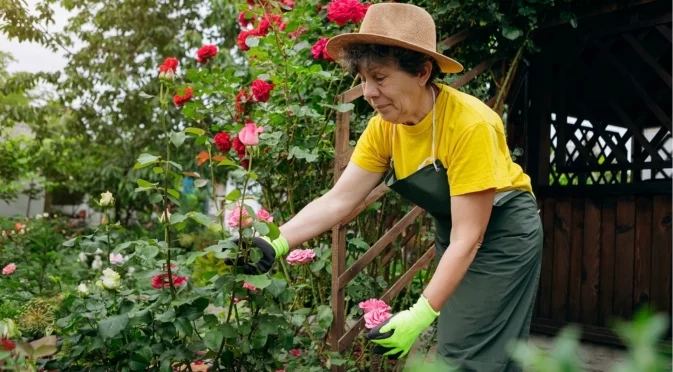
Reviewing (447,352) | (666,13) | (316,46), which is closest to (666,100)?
(666,13)

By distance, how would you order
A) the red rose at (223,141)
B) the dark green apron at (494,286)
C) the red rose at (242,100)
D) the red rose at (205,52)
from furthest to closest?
1. the red rose at (205,52)
2. the red rose at (242,100)
3. the red rose at (223,141)
4. the dark green apron at (494,286)

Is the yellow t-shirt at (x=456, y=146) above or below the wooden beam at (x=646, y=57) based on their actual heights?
below

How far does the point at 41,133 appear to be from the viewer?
745 centimetres

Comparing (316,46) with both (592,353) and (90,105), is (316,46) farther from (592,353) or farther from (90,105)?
(90,105)

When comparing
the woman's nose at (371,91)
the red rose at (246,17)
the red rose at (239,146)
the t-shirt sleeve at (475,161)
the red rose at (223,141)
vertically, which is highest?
the red rose at (246,17)

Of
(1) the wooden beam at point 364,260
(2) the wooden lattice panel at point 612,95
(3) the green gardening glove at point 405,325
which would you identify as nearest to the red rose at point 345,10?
(1) the wooden beam at point 364,260

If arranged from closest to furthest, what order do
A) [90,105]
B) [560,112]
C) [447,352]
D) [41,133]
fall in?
[447,352], [560,112], [41,133], [90,105]

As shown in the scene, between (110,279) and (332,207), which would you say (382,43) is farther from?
(110,279)

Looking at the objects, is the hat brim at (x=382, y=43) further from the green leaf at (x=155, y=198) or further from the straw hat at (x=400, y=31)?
the green leaf at (x=155, y=198)

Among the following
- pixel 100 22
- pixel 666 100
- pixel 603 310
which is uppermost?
pixel 100 22

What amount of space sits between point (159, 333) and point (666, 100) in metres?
5.52

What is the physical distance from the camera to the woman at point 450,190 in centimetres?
171

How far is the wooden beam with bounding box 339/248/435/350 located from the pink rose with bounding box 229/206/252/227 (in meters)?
0.96

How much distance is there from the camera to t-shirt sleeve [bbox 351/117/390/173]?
2074mm
